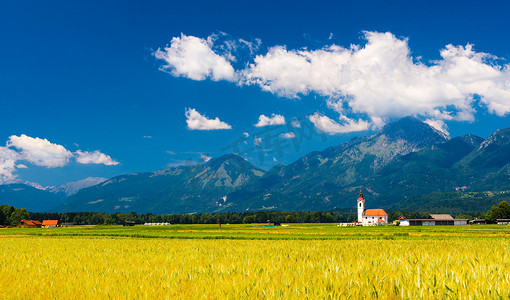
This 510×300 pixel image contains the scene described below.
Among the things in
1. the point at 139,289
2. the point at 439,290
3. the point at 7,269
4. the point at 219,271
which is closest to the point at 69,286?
the point at 139,289

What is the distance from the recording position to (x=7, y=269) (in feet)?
55.6

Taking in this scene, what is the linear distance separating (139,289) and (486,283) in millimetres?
9169

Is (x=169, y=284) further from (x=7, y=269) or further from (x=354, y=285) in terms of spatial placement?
(x=7, y=269)

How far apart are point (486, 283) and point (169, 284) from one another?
28.0 feet

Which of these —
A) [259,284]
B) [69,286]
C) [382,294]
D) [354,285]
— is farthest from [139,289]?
[382,294]

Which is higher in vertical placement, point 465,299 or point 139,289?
point 465,299

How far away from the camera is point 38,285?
1246 centimetres

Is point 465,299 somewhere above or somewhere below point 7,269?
above

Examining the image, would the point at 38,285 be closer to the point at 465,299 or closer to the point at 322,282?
the point at 322,282

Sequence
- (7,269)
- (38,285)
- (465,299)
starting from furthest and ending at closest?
(7,269) < (38,285) < (465,299)

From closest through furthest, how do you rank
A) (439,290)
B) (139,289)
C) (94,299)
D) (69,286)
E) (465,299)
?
1. (465,299)
2. (439,290)
3. (94,299)
4. (139,289)
5. (69,286)

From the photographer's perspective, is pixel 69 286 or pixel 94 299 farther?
pixel 69 286

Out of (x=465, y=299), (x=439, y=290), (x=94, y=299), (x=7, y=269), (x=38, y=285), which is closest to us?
(x=465, y=299)

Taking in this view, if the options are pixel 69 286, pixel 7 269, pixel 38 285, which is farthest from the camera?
pixel 7 269
